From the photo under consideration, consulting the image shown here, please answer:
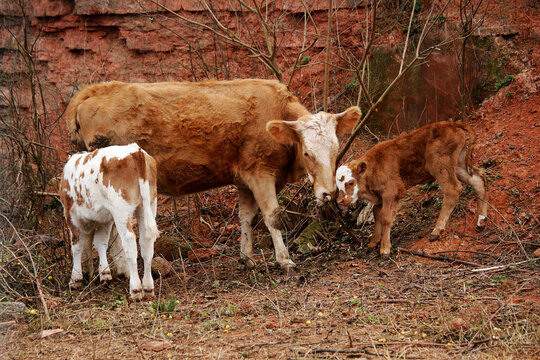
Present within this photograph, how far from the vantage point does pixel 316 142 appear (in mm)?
8094

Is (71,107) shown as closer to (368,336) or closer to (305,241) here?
(305,241)

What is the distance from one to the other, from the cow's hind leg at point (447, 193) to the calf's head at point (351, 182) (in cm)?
104

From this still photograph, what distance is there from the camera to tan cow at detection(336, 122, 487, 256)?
29.2ft

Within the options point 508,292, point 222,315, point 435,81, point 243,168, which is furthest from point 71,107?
point 435,81

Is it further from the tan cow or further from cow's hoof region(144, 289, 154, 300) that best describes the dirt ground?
the tan cow

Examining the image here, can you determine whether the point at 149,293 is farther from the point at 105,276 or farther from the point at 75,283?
the point at 75,283

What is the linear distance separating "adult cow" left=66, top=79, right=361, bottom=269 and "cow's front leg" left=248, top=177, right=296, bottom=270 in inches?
0.5

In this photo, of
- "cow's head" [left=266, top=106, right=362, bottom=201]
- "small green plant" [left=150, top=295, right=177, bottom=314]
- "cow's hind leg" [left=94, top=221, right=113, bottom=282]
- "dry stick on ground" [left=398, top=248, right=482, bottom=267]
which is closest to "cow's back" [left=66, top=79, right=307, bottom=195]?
"cow's head" [left=266, top=106, right=362, bottom=201]

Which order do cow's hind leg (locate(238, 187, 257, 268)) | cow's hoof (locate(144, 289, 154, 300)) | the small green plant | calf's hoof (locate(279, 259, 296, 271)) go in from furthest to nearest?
cow's hind leg (locate(238, 187, 257, 268)) → calf's hoof (locate(279, 259, 296, 271)) → cow's hoof (locate(144, 289, 154, 300)) → the small green plant

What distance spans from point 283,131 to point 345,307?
2720 millimetres

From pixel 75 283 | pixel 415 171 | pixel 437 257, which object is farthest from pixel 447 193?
pixel 75 283

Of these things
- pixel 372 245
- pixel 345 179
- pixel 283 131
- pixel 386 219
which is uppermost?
pixel 283 131

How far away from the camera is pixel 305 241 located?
9789 mm

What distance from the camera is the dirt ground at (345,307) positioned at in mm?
5066
